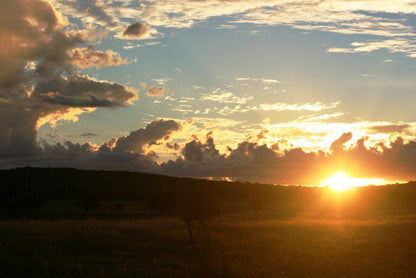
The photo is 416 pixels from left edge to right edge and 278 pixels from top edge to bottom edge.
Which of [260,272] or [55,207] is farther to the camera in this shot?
[55,207]

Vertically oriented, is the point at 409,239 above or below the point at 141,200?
below

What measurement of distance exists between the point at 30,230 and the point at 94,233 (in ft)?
17.7

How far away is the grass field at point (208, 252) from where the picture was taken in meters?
21.5

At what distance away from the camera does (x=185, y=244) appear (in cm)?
3072

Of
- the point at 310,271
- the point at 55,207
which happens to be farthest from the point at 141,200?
the point at 310,271

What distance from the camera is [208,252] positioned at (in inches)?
1033

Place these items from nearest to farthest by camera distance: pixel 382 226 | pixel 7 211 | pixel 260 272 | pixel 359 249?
pixel 260 272 → pixel 359 249 → pixel 382 226 → pixel 7 211

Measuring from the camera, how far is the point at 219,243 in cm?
3081

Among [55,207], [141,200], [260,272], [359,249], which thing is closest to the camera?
[260,272]

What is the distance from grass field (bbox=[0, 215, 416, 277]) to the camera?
70.5 feet

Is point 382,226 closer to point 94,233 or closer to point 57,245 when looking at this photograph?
point 94,233

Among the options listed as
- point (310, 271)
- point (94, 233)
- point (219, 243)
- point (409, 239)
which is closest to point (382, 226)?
point (409, 239)

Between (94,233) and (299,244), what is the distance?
16.0 meters

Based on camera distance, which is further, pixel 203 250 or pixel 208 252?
pixel 203 250
